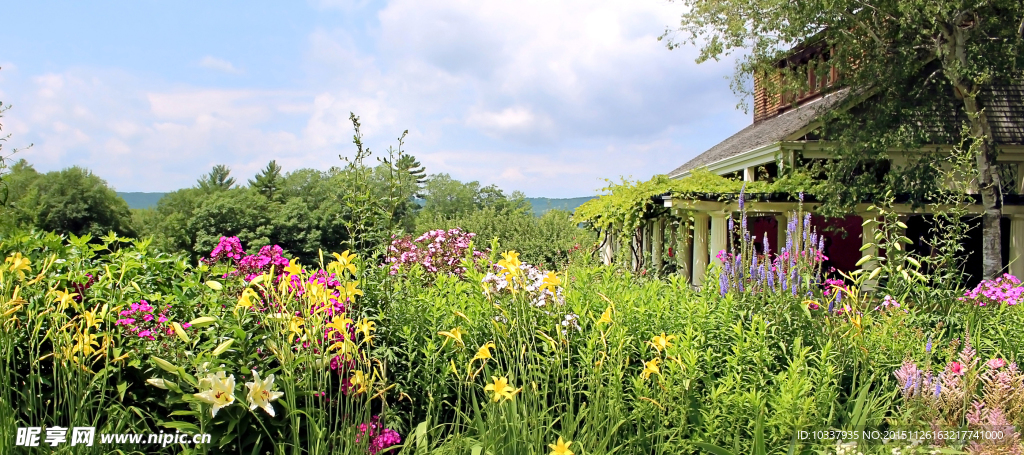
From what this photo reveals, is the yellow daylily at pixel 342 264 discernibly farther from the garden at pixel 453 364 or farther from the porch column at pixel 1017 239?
the porch column at pixel 1017 239

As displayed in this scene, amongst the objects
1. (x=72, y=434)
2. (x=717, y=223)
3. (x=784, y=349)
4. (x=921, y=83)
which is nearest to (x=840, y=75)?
(x=921, y=83)

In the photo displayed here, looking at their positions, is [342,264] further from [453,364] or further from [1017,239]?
[1017,239]

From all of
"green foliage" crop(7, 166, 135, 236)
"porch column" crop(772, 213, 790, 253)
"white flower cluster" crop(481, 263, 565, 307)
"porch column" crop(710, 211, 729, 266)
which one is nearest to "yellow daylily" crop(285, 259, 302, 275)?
"white flower cluster" crop(481, 263, 565, 307)

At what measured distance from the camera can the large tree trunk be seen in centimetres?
1079

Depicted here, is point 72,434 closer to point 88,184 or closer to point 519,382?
point 519,382

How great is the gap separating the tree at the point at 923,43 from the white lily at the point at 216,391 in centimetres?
1115

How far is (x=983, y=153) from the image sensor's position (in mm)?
11070

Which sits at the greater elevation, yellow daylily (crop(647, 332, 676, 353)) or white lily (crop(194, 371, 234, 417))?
yellow daylily (crop(647, 332, 676, 353))

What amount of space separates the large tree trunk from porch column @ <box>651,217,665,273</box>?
211 inches

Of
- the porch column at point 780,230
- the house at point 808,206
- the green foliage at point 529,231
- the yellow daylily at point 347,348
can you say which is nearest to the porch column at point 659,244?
the house at point 808,206

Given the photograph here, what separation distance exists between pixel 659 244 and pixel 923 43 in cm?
604

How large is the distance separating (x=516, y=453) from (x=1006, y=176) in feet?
50.3

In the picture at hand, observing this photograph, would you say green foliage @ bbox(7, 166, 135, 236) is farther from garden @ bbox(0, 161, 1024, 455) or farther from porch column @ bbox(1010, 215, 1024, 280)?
porch column @ bbox(1010, 215, 1024, 280)

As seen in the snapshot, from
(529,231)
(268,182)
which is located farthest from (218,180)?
(529,231)
